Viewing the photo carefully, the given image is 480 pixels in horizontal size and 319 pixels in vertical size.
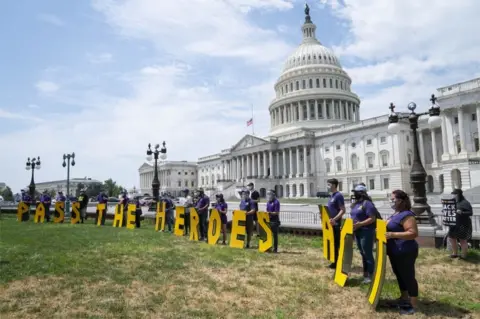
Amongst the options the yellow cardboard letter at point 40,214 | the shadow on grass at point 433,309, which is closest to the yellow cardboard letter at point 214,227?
the shadow on grass at point 433,309

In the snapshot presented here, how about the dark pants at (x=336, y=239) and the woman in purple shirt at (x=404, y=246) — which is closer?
the woman in purple shirt at (x=404, y=246)

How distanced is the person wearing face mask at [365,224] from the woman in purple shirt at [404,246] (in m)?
1.54

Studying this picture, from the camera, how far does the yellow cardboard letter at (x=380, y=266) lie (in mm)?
6359

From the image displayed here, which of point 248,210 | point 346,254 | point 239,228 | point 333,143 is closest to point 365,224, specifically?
point 346,254

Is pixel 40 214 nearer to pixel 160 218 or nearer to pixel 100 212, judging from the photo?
pixel 100 212

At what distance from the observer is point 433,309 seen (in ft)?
21.3

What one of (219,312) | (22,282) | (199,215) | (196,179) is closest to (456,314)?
(219,312)

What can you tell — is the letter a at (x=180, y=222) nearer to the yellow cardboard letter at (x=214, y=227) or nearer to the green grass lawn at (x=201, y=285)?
the yellow cardboard letter at (x=214, y=227)

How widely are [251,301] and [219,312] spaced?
2.75ft

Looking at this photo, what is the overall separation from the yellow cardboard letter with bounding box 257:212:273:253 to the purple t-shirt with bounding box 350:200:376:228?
14.3 feet

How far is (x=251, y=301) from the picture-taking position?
23.1 feet

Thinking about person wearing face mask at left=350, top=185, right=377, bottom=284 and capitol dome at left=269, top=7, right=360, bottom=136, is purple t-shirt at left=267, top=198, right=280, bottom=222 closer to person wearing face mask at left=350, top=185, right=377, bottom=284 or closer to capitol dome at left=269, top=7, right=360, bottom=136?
person wearing face mask at left=350, top=185, right=377, bottom=284

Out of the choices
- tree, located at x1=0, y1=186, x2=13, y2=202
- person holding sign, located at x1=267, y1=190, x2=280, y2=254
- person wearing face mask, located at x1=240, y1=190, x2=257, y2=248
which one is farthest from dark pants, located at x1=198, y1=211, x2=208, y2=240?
tree, located at x1=0, y1=186, x2=13, y2=202

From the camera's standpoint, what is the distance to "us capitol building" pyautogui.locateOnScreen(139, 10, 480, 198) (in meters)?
52.5
